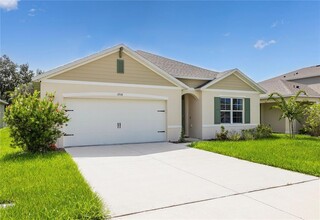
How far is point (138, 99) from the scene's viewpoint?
1285cm

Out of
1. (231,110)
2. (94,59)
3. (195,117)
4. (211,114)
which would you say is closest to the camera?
(94,59)

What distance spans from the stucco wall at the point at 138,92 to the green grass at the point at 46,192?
4.30 meters

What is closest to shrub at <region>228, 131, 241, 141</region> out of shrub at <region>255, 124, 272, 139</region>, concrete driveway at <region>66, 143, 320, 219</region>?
shrub at <region>255, 124, 272, 139</region>

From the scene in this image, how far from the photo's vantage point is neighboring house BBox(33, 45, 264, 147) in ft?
37.4

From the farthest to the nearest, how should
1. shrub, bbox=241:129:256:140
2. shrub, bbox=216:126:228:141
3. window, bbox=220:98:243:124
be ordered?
window, bbox=220:98:243:124 → shrub, bbox=241:129:256:140 → shrub, bbox=216:126:228:141

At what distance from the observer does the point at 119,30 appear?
625 inches

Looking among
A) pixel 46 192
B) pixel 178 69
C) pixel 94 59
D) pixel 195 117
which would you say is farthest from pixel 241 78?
pixel 46 192

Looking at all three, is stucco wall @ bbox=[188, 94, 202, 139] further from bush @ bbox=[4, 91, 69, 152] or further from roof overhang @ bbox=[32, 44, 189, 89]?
bush @ bbox=[4, 91, 69, 152]

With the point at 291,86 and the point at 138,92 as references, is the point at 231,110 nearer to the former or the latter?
the point at 138,92

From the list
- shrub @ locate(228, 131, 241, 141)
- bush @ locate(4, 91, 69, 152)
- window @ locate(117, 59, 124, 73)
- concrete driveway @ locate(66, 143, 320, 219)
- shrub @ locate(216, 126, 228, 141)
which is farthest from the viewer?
shrub @ locate(216, 126, 228, 141)

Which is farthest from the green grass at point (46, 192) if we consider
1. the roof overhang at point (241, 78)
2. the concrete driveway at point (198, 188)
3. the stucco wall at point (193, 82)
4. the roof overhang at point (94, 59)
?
the roof overhang at point (241, 78)

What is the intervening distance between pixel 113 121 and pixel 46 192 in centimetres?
754

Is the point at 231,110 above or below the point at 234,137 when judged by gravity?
above

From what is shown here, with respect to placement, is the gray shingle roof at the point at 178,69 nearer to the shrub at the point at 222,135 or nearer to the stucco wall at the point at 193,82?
the stucco wall at the point at 193,82
